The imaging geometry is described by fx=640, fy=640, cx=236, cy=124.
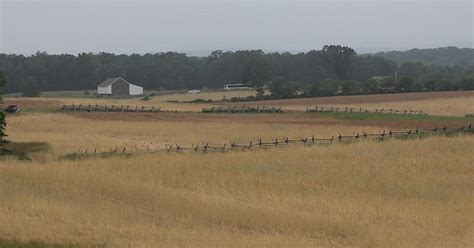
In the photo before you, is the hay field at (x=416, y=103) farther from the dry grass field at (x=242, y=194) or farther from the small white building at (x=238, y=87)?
the small white building at (x=238, y=87)

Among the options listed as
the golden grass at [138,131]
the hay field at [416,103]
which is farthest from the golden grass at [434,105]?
A: the golden grass at [138,131]

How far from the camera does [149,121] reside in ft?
168

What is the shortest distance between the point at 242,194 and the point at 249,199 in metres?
0.88

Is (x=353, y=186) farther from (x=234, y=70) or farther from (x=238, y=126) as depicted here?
(x=234, y=70)

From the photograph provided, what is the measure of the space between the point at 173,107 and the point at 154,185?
44.8m

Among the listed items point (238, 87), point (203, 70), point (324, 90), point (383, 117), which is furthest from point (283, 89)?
point (203, 70)

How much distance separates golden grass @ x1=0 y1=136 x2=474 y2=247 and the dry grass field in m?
0.04

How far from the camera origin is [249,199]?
21.0 m

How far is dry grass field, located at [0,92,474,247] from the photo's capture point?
15633 millimetres

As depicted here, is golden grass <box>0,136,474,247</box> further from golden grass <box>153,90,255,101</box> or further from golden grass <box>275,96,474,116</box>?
golden grass <box>153,90,255,101</box>

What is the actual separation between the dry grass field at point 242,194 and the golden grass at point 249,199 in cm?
4

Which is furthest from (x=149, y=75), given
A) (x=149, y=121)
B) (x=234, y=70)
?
(x=149, y=121)

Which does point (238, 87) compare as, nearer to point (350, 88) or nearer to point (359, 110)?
point (350, 88)

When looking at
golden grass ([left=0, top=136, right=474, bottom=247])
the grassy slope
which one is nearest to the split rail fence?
the grassy slope
